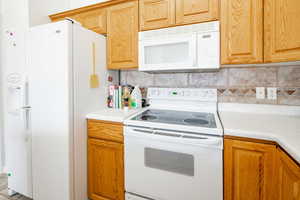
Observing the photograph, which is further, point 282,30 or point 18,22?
point 18,22

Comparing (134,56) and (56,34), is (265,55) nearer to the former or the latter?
(134,56)

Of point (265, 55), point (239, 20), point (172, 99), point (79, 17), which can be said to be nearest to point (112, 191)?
point (172, 99)

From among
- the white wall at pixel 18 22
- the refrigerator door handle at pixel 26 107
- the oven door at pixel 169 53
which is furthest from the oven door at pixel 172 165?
the white wall at pixel 18 22

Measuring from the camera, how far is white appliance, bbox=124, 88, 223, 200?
1.11 metres

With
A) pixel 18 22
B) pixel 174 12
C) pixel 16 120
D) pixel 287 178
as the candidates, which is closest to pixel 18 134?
pixel 16 120

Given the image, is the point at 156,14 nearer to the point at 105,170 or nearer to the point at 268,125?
the point at 268,125

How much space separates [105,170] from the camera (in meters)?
1.52

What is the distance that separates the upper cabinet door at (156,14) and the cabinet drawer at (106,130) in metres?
1.01

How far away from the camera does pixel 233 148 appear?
1062 mm

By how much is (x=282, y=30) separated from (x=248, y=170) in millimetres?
1037

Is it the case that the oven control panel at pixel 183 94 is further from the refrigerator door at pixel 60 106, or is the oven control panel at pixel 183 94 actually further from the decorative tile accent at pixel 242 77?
the refrigerator door at pixel 60 106

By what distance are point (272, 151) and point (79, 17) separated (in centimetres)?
228

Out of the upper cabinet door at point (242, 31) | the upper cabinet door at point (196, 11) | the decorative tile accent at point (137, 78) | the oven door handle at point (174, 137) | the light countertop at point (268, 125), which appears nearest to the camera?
the light countertop at point (268, 125)

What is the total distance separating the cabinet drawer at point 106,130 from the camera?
1.44 meters
